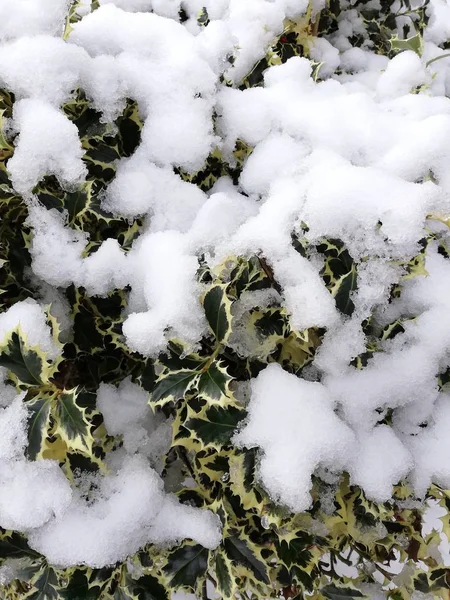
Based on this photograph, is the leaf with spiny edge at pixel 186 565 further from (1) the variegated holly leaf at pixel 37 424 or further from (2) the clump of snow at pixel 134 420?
(1) the variegated holly leaf at pixel 37 424

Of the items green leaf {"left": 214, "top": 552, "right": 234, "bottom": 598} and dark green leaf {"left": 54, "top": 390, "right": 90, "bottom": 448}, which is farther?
green leaf {"left": 214, "top": 552, "right": 234, "bottom": 598}

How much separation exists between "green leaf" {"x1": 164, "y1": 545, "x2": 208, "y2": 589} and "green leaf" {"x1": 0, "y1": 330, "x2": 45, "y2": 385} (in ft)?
1.09

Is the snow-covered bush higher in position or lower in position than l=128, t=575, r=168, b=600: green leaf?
higher

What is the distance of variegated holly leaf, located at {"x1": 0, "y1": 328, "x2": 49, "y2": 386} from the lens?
655 millimetres

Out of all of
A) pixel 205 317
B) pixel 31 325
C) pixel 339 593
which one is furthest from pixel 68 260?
pixel 339 593

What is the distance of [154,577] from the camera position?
0.76 meters

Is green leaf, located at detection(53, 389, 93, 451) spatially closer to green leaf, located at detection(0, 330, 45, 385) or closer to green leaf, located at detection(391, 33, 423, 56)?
green leaf, located at detection(0, 330, 45, 385)

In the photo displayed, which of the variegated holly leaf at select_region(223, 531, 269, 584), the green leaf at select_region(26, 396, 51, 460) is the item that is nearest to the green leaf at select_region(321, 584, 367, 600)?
the variegated holly leaf at select_region(223, 531, 269, 584)

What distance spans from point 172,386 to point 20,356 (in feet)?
0.63

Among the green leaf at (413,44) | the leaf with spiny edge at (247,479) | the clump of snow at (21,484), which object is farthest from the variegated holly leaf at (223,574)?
the green leaf at (413,44)

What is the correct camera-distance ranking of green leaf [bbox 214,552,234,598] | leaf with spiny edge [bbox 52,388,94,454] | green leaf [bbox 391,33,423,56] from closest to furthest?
leaf with spiny edge [bbox 52,388,94,454] → green leaf [bbox 214,552,234,598] → green leaf [bbox 391,33,423,56]

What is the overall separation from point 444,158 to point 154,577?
0.74 meters

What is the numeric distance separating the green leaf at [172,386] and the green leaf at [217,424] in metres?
0.05

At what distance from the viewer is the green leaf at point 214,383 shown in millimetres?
662
